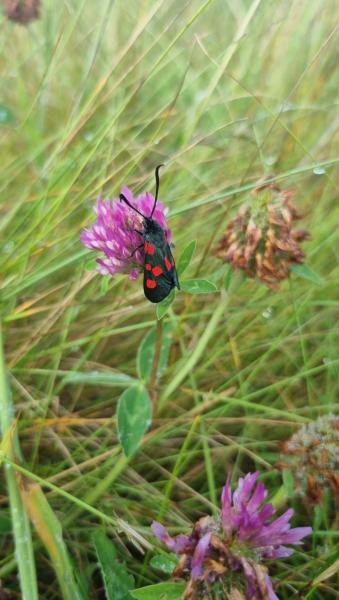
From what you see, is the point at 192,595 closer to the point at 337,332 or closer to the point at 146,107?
the point at 337,332

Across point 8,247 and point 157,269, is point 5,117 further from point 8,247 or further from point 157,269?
point 157,269

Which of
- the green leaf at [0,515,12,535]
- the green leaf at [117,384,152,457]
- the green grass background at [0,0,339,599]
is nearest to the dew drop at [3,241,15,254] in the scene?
the green grass background at [0,0,339,599]

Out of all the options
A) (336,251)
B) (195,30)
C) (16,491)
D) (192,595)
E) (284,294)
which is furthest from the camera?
(195,30)

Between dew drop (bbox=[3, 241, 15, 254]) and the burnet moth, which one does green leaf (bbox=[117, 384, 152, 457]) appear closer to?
Answer: the burnet moth

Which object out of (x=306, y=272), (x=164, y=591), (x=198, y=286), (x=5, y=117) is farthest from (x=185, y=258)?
(x=5, y=117)

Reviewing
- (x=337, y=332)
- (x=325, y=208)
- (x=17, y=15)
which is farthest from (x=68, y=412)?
(x=17, y=15)
